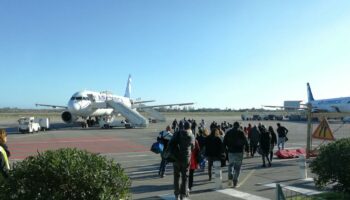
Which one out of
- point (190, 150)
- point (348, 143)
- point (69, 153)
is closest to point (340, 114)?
point (348, 143)

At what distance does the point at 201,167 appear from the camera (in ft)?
52.3

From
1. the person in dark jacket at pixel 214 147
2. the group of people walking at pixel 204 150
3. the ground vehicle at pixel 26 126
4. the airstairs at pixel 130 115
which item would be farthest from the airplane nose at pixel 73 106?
the person in dark jacket at pixel 214 147

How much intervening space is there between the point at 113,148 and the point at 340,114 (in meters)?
12.9

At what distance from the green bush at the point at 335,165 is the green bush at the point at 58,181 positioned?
5105mm

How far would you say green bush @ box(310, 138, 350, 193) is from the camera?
28.5 feet

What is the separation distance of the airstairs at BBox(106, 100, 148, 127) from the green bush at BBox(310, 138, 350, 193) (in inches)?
1552

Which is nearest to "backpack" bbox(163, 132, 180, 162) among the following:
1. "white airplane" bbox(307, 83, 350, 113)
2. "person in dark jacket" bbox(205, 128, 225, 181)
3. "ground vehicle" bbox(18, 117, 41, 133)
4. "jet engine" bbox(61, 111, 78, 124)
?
"person in dark jacket" bbox(205, 128, 225, 181)

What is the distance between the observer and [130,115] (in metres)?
48.8

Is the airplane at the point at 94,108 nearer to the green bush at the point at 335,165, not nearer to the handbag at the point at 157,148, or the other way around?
the handbag at the point at 157,148

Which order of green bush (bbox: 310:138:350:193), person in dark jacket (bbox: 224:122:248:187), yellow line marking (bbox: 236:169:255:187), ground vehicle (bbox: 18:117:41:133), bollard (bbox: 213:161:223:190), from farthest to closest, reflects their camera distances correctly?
ground vehicle (bbox: 18:117:41:133) → yellow line marking (bbox: 236:169:255:187) → person in dark jacket (bbox: 224:122:248:187) → bollard (bbox: 213:161:223:190) → green bush (bbox: 310:138:350:193)

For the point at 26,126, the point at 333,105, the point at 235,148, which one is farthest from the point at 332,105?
the point at 235,148

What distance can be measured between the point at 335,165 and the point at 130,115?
4097 cm

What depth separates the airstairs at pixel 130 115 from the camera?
4816 cm

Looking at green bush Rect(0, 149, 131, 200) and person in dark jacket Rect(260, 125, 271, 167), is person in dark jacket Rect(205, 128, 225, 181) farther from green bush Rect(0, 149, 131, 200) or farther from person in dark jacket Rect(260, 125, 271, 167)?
green bush Rect(0, 149, 131, 200)
